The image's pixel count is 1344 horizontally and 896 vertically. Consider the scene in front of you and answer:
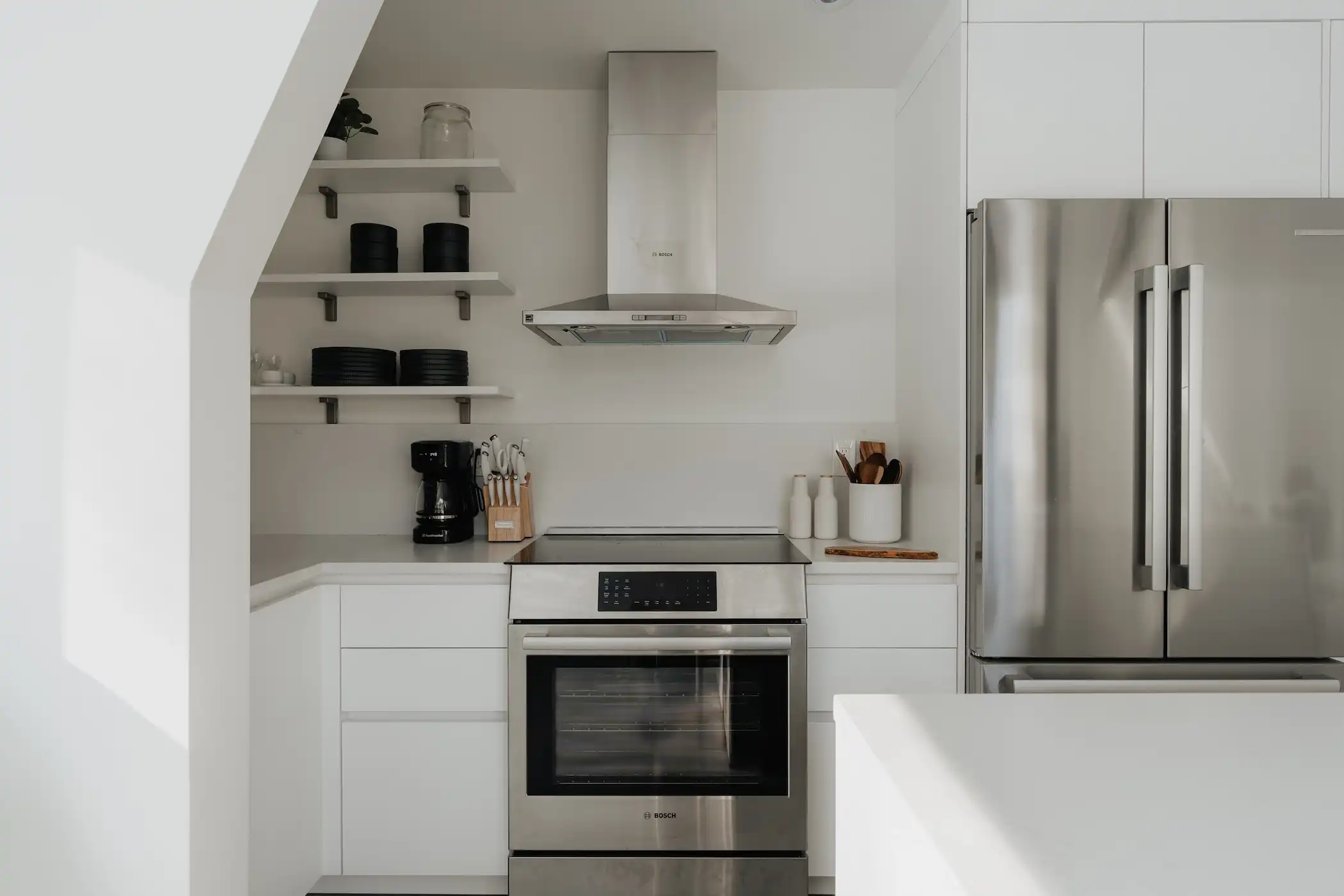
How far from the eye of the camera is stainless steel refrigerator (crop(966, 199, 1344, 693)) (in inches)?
78.2

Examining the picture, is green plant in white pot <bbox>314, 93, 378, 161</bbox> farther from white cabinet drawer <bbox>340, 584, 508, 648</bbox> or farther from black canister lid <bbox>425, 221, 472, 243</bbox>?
white cabinet drawer <bbox>340, 584, 508, 648</bbox>

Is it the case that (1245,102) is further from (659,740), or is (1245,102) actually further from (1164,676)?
(659,740)

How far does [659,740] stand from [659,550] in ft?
1.68

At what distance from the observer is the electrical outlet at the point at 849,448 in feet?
9.35

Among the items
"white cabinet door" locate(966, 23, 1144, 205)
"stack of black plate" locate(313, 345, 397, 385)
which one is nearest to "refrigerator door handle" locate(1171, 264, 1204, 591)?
"white cabinet door" locate(966, 23, 1144, 205)

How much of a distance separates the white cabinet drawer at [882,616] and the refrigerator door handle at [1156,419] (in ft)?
1.54

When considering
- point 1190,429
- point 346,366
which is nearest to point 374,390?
point 346,366

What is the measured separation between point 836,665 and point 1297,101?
1.85m

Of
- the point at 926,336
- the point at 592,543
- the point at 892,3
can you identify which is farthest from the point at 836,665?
the point at 892,3

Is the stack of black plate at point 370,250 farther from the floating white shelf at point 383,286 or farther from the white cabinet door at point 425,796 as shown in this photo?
the white cabinet door at point 425,796

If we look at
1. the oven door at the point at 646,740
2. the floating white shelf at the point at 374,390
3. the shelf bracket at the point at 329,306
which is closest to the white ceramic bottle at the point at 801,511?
the oven door at the point at 646,740

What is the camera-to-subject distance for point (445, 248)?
2.66 meters

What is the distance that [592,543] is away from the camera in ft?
8.37

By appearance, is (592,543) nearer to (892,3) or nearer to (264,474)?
(264,474)
